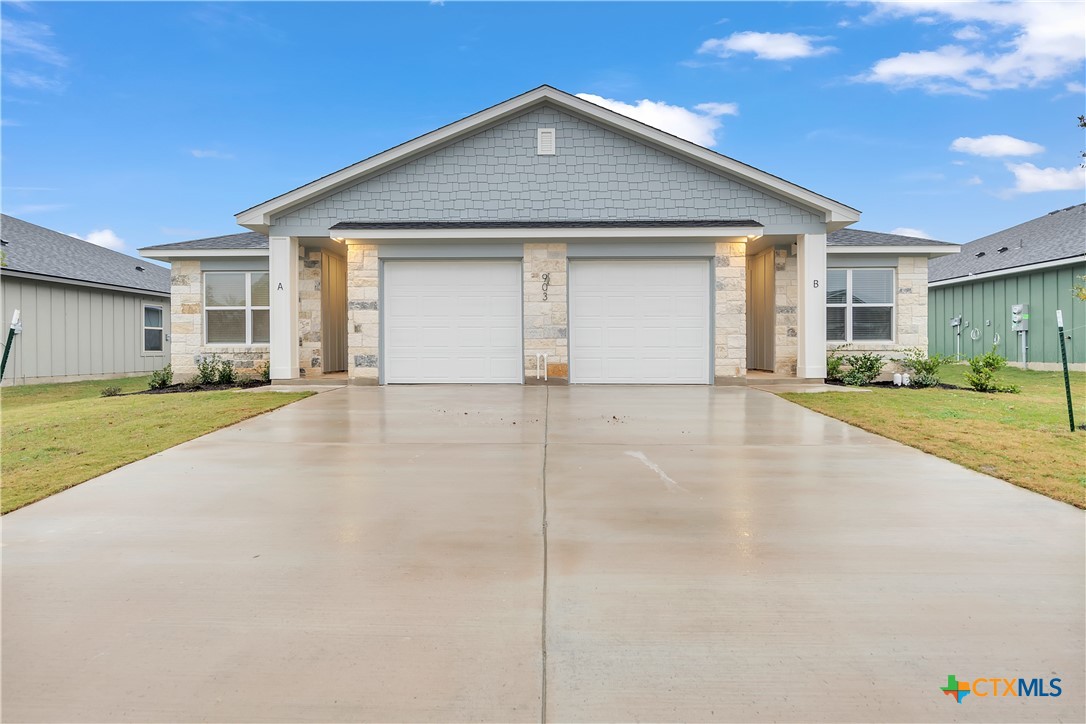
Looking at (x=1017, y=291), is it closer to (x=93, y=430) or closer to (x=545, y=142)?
(x=545, y=142)

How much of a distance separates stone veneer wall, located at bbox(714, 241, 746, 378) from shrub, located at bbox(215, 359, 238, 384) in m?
11.6

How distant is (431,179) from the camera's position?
531 inches

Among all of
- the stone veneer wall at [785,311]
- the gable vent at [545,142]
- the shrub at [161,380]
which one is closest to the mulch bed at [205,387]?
Result: the shrub at [161,380]

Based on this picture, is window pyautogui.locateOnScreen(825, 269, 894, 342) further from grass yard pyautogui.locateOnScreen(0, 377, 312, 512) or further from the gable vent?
grass yard pyautogui.locateOnScreen(0, 377, 312, 512)

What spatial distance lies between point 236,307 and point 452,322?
20.7 ft

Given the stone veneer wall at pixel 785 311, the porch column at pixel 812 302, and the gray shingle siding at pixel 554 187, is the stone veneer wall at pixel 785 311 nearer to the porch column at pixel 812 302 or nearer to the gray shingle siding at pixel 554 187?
the porch column at pixel 812 302

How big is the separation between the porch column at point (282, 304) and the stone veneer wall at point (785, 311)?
11921 millimetres

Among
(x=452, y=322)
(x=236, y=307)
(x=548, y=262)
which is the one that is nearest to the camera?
(x=548, y=262)

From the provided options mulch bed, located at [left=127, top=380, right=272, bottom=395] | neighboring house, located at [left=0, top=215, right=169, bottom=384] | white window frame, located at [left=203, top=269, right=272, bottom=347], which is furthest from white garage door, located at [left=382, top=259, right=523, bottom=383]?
neighboring house, located at [left=0, top=215, right=169, bottom=384]

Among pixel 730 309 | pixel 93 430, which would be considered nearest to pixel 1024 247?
pixel 730 309

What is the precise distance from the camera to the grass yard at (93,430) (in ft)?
18.0

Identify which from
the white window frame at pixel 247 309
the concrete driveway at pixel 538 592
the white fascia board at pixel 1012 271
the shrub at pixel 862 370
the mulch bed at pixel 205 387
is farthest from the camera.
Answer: the white fascia board at pixel 1012 271

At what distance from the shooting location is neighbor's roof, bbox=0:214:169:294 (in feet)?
57.2

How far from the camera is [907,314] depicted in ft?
50.9
